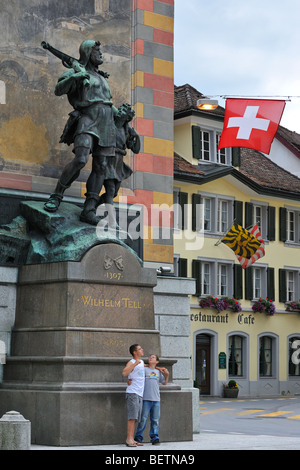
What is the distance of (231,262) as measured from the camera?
46.8 metres

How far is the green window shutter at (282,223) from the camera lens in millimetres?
50125

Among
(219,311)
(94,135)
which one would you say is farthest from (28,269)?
(219,311)

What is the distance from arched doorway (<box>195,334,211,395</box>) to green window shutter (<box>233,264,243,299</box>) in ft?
9.21

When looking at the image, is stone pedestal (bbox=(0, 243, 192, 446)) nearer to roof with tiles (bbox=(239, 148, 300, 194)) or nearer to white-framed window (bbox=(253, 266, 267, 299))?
white-framed window (bbox=(253, 266, 267, 299))

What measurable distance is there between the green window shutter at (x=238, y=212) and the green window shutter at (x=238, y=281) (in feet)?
7.49

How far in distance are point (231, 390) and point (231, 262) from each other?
20.2 ft

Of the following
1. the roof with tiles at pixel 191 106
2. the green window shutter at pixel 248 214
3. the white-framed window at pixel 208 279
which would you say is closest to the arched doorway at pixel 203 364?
the white-framed window at pixel 208 279

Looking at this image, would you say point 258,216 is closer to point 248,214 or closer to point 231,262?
point 248,214

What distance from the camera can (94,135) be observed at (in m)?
16.4

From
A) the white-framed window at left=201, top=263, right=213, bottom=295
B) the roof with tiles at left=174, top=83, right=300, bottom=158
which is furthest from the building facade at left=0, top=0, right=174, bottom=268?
the white-framed window at left=201, top=263, right=213, bottom=295

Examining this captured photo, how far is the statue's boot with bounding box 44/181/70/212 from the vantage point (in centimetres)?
1630

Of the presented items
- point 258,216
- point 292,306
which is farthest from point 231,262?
point 292,306

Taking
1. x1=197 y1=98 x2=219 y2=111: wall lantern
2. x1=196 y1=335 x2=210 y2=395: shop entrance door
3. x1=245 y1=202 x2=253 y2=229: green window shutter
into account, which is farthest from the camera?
x1=245 y1=202 x2=253 y2=229: green window shutter

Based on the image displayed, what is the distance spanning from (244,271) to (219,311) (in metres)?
3.24
